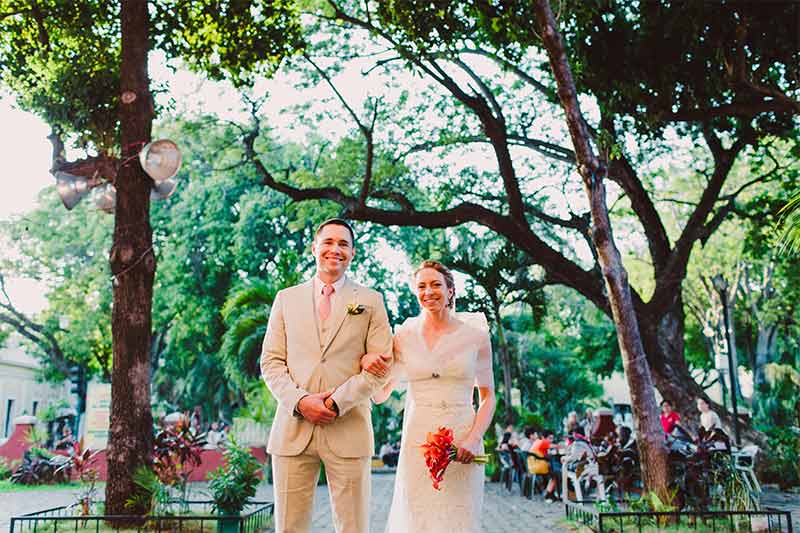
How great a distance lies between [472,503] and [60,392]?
180 feet

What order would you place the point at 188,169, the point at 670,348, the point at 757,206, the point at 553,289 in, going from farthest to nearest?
the point at 553,289 < the point at 188,169 < the point at 757,206 < the point at 670,348

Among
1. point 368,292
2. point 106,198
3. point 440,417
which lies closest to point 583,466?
point 106,198

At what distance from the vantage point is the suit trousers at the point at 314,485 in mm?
3934

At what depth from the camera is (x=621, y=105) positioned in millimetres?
14523

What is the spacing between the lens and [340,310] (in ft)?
13.5

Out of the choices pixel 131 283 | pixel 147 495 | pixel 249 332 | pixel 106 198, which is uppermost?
pixel 106 198

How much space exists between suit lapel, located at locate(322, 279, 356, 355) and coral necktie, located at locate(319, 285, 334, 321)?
0.06 m

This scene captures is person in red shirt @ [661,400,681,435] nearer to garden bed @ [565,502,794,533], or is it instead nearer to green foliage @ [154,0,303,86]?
garden bed @ [565,502,794,533]

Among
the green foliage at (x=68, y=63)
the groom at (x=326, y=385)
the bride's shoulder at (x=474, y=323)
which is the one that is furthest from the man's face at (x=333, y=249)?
the green foliage at (x=68, y=63)

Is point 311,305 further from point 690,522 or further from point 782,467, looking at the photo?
point 782,467

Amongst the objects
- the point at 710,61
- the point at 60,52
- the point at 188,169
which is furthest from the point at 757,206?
the point at 188,169

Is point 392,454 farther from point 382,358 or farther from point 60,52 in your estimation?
point 382,358

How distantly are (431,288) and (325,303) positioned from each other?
86 cm

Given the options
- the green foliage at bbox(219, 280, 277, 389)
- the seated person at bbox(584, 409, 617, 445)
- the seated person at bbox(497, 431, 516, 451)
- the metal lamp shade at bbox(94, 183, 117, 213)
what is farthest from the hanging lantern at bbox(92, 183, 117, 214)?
the seated person at bbox(584, 409, 617, 445)
